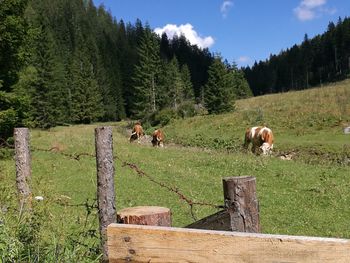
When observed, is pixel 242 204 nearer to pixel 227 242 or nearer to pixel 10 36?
pixel 227 242

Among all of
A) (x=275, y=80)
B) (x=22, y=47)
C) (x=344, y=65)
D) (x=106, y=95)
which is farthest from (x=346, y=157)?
(x=275, y=80)

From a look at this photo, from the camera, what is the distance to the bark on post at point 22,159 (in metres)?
6.43

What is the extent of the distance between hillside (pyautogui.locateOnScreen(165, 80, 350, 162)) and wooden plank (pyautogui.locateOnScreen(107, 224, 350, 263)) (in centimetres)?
2307

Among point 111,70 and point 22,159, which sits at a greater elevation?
point 111,70

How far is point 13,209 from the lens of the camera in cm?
554

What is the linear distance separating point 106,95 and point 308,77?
70.2 metres

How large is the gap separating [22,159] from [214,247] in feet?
15.3

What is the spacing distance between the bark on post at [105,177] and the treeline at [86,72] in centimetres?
1567

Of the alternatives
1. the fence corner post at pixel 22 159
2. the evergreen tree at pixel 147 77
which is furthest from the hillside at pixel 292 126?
the evergreen tree at pixel 147 77

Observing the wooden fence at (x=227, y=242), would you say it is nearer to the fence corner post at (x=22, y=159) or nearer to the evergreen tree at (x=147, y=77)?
the fence corner post at (x=22, y=159)

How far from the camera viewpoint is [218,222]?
3.20m

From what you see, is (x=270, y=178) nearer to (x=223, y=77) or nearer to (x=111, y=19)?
(x=223, y=77)

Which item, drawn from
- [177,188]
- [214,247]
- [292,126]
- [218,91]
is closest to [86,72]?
[218,91]

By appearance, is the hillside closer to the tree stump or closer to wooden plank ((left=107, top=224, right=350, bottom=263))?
the tree stump
